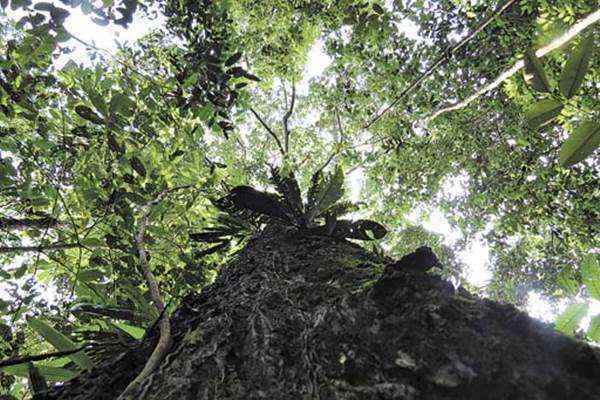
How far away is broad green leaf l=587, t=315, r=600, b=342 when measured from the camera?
1076 mm

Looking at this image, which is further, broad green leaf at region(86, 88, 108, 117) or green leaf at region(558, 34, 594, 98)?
broad green leaf at region(86, 88, 108, 117)

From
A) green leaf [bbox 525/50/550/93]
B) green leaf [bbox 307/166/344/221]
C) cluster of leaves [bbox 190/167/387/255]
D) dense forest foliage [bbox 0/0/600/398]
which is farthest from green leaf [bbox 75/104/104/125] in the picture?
green leaf [bbox 525/50/550/93]

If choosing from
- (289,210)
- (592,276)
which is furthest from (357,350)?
(289,210)

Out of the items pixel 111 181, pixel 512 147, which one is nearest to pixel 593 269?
pixel 111 181

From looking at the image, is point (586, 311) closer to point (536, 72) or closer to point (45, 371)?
point (536, 72)

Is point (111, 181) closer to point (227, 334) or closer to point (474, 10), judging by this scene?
point (227, 334)

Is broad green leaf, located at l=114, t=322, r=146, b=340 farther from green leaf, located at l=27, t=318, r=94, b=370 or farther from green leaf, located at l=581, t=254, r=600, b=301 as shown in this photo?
green leaf, located at l=581, t=254, r=600, b=301

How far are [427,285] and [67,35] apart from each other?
230 centimetres

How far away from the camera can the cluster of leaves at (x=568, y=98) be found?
1093 millimetres

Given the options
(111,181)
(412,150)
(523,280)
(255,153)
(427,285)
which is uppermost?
(255,153)

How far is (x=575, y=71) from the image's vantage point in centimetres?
109

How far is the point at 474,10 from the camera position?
4.57 metres

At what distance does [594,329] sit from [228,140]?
4383 millimetres

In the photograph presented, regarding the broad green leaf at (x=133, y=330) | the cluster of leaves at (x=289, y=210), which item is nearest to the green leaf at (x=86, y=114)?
the cluster of leaves at (x=289, y=210)
